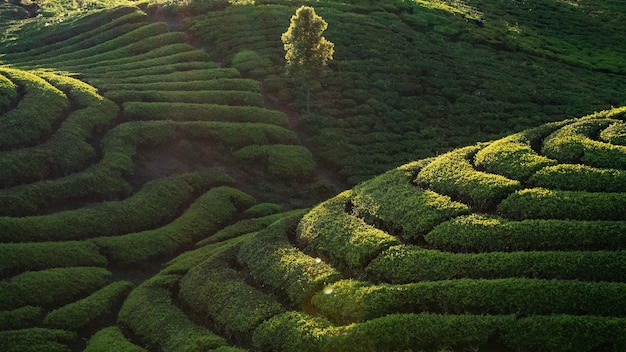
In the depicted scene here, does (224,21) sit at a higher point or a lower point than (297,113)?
higher

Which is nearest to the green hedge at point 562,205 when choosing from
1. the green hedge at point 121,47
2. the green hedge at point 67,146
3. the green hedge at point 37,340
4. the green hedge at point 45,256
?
the green hedge at point 37,340

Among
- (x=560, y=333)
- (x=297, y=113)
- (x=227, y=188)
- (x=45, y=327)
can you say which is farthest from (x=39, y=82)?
(x=560, y=333)

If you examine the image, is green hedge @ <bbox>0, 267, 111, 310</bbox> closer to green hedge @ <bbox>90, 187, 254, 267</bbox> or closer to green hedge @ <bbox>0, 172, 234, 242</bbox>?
green hedge @ <bbox>90, 187, 254, 267</bbox>

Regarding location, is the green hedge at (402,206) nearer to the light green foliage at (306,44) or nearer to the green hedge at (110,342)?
the green hedge at (110,342)

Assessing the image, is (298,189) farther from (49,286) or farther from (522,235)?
(522,235)

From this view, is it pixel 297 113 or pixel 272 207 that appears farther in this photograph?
pixel 297 113

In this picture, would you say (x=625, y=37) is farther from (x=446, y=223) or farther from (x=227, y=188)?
(x=446, y=223)

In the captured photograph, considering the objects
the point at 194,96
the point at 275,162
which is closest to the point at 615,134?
the point at 275,162

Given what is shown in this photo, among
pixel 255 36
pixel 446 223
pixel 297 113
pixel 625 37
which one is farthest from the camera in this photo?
pixel 625 37
